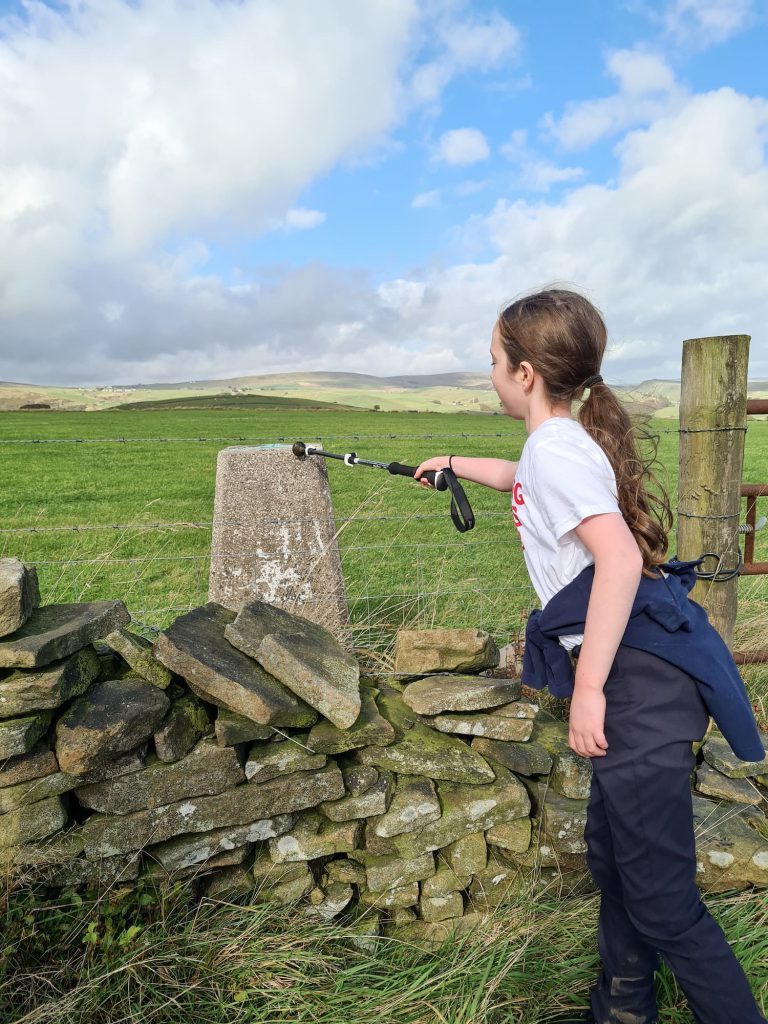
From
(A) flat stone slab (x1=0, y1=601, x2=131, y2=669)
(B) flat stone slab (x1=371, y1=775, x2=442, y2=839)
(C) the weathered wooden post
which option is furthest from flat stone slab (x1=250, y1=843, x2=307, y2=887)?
(C) the weathered wooden post

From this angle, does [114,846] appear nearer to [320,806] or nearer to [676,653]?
[320,806]

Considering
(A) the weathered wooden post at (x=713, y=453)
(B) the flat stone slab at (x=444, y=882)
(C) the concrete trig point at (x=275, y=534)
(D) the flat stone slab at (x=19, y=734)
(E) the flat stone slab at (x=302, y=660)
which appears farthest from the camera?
(C) the concrete trig point at (x=275, y=534)

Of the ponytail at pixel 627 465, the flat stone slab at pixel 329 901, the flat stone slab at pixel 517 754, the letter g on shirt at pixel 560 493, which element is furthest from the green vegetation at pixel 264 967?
the ponytail at pixel 627 465

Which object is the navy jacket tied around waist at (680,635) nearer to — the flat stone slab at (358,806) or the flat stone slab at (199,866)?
the flat stone slab at (358,806)

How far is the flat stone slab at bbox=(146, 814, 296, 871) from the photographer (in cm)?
231

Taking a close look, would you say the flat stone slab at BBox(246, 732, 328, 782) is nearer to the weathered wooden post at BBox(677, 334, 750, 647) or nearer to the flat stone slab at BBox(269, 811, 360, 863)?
the flat stone slab at BBox(269, 811, 360, 863)

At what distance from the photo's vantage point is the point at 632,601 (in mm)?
1708

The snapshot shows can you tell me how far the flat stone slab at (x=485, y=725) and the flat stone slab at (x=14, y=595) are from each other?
60.6 inches

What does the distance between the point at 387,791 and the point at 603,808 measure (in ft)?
2.63

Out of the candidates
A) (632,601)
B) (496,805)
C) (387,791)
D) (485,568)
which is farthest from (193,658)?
(485,568)

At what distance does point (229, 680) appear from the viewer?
2324 mm

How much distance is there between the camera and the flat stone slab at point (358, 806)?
2453 millimetres

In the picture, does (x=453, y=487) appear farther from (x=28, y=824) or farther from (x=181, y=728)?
(x=28, y=824)

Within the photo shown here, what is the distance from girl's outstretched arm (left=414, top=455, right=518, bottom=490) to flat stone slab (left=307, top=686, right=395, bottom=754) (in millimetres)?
910
